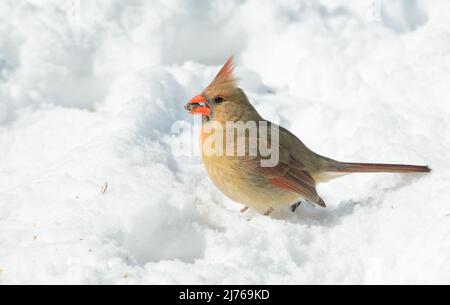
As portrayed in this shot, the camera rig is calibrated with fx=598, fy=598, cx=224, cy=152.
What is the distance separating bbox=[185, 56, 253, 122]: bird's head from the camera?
3.53 m

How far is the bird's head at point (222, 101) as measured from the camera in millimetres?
3525

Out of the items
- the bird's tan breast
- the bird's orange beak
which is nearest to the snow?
the bird's tan breast

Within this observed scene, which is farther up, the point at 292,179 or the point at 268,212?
the point at 292,179

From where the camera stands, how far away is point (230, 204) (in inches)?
146

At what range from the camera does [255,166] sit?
3354 mm

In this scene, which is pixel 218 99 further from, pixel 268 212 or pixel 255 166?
pixel 268 212

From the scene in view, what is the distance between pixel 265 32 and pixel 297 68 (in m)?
0.65

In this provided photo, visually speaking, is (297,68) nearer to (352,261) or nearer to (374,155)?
(374,155)

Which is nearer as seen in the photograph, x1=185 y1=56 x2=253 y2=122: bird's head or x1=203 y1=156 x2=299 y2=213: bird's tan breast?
x1=203 y1=156 x2=299 y2=213: bird's tan breast

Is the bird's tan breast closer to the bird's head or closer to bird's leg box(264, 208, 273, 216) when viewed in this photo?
bird's leg box(264, 208, 273, 216)

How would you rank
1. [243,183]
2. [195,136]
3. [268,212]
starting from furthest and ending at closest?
[195,136]
[268,212]
[243,183]

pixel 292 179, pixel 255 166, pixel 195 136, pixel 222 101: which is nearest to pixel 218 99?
pixel 222 101

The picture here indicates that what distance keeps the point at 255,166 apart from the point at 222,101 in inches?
18.2

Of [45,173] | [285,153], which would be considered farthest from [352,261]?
[45,173]
